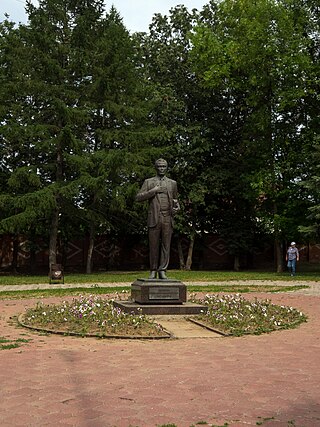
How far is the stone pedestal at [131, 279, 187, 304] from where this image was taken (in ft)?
38.4

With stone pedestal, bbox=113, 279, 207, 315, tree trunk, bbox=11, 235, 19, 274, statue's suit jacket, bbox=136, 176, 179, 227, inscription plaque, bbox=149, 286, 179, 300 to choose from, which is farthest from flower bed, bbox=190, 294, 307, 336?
tree trunk, bbox=11, 235, 19, 274

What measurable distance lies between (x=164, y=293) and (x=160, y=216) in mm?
1759

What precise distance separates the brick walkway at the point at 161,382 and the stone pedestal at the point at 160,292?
2.62 metres

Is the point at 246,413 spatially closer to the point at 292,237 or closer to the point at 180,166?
the point at 292,237

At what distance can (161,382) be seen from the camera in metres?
6.13

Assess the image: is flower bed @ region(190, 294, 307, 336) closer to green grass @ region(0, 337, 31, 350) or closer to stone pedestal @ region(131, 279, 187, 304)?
stone pedestal @ region(131, 279, 187, 304)

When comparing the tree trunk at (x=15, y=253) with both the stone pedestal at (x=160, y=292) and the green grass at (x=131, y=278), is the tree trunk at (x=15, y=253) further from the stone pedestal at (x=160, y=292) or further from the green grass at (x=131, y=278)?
the stone pedestal at (x=160, y=292)

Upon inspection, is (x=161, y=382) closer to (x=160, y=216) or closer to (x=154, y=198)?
(x=160, y=216)

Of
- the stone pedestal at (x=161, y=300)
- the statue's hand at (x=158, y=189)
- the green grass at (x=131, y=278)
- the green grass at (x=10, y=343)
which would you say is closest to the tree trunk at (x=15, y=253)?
the green grass at (x=131, y=278)

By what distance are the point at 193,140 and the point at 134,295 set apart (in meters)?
22.4

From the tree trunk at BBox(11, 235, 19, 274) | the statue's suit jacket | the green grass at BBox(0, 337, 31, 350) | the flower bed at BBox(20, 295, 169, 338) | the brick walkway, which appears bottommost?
the brick walkway

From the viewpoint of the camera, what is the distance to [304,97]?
32406mm

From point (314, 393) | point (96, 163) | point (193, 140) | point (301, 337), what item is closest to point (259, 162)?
point (193, 140)

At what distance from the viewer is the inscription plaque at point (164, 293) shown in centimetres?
1172
